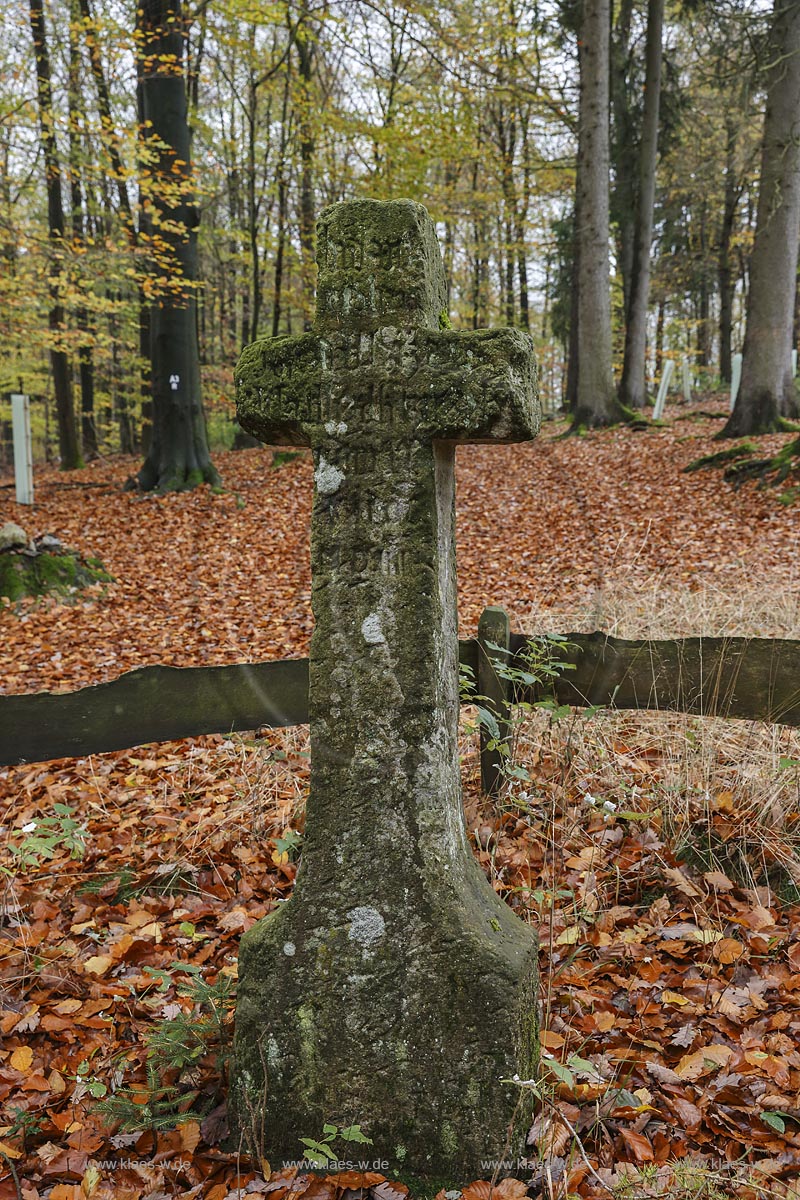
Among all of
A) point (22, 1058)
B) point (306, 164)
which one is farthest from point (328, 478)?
point (306, 164)

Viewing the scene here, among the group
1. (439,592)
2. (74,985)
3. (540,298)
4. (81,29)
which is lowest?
(74,985)

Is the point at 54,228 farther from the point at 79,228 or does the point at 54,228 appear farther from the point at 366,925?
the point at 366,925

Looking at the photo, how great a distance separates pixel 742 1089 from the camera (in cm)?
230

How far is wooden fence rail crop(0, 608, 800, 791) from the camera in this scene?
3.27 metres

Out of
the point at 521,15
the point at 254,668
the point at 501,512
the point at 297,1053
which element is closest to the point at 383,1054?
the point at 297,1053

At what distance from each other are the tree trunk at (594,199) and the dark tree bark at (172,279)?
6896 mm

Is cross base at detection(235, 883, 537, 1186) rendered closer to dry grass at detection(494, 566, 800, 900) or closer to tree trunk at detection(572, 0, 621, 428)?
dry grass at detection(494, 566, 800, 900)

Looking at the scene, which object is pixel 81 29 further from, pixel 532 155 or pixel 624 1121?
pixel 532 155

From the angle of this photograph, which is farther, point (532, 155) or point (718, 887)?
point (532, 155)

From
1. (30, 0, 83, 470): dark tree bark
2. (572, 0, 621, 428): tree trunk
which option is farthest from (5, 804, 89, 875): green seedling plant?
(572, 0, 621, 428): tree trunk

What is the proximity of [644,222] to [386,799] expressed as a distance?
17.6 meters

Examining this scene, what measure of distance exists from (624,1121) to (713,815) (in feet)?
5.09

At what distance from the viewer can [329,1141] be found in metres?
2.09

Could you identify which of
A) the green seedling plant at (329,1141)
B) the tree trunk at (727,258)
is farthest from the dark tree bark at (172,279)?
the tree trunk at (727,258)
